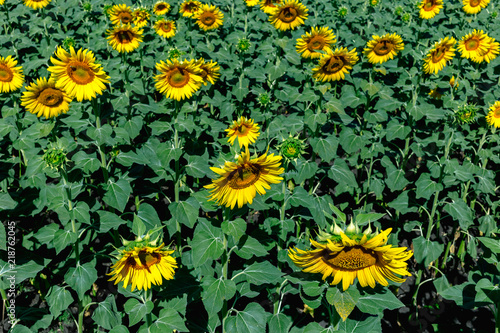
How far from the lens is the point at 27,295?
13.4 ft

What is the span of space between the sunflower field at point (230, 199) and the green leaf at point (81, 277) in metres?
0.01

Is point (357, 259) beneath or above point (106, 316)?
above

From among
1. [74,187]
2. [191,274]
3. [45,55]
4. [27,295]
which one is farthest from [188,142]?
[45,55]

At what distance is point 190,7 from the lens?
224 inches

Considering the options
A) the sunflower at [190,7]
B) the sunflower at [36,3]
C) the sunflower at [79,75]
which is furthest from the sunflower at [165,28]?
the sunflower at [79,75]

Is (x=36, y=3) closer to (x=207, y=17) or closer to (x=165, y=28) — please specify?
(x=165, y=28)

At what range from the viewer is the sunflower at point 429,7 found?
18.5 ft

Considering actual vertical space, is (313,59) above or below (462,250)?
above

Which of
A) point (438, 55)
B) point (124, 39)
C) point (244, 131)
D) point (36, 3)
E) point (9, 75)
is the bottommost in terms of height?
point (244, 131)

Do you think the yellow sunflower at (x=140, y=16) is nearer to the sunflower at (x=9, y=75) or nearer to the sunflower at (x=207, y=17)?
the sunflower at (x=207, y=17)

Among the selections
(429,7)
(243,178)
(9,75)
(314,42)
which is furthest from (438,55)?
(9,75)

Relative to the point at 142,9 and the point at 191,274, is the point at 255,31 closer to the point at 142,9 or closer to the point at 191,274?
the point at 142,9

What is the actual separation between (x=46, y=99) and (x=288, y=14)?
9.31 ft

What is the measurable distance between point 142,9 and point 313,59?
2629 millimetres
